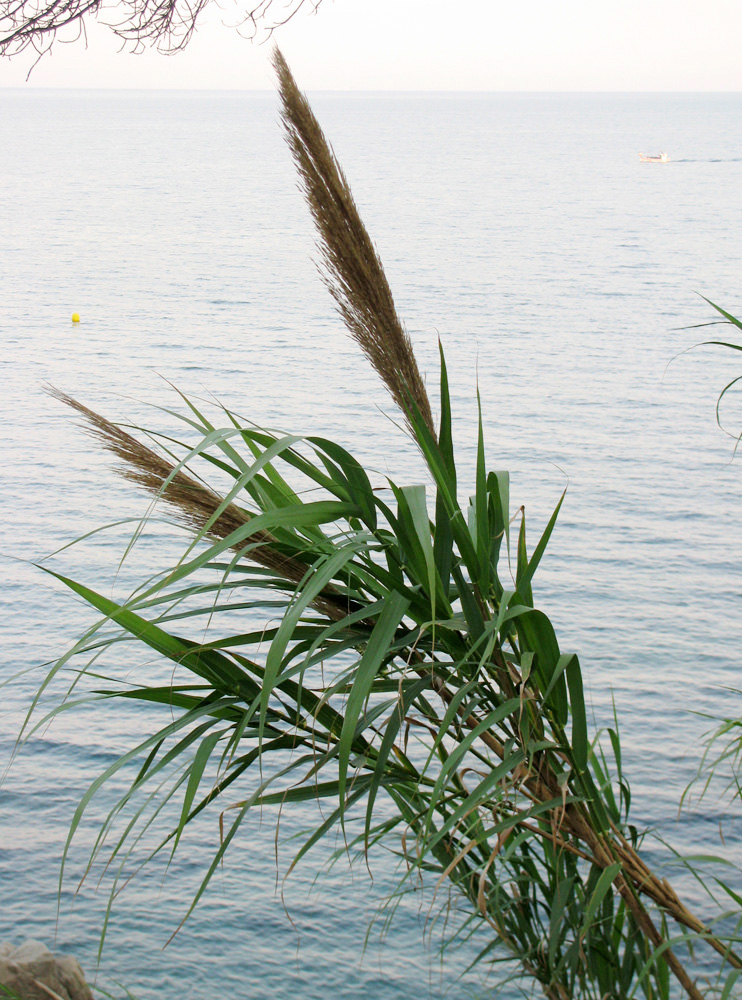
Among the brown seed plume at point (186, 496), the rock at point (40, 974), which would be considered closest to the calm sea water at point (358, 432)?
the brown seed plume at point (186, 496)

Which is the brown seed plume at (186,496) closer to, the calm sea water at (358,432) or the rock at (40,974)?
the calm sea water at (358,432)

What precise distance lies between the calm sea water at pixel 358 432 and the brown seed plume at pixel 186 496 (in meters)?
0.57

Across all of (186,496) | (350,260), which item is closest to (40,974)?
(186,496)

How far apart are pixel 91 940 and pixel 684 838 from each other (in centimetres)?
327

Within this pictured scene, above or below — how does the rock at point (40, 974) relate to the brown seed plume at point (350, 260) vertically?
below

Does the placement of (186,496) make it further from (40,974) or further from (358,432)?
(358,432)

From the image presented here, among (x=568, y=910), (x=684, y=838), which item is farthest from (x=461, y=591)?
(x=684, y=838)

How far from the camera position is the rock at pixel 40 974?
3879 millimetres

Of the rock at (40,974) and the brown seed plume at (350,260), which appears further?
the rock at (40,974)

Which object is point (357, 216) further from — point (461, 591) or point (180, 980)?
point (180, 980)

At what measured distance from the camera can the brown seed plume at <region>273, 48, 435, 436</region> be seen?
1176mm

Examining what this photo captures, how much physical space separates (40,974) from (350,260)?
3.60 meters

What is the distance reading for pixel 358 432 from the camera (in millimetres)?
13469

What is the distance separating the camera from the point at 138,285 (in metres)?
23.7
